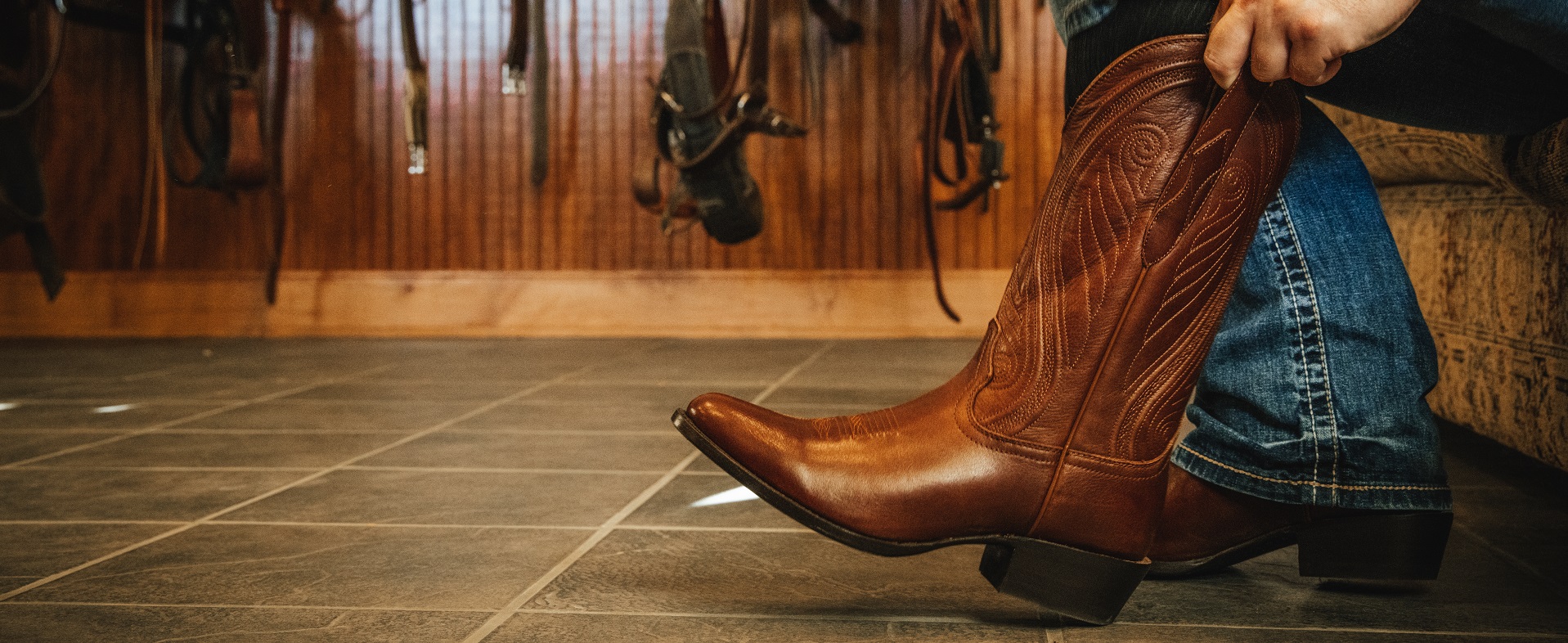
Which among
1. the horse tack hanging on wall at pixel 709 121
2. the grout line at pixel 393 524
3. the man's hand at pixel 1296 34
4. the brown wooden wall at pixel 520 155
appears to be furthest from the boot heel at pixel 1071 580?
the brown wooden wall at pixel 520 155

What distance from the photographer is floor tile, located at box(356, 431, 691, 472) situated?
1.27 metres

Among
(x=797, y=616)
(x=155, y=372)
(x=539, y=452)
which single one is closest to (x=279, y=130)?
(x=155, y=372)

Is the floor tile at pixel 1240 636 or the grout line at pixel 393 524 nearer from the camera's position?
the floor tile at pixel 1240 636

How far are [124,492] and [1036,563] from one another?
91cm

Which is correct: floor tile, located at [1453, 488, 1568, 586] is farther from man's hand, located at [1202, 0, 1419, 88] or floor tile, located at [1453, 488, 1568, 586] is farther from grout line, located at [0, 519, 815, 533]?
grout line, located at [0, 519, 815, 533]

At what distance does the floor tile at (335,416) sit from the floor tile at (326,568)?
1.94ft

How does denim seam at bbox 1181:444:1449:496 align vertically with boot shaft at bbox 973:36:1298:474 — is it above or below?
below

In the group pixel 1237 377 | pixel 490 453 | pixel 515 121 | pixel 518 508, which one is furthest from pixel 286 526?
pixel 515 121

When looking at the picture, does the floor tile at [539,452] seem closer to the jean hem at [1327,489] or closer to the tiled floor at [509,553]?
the tiled floor at [509,553]

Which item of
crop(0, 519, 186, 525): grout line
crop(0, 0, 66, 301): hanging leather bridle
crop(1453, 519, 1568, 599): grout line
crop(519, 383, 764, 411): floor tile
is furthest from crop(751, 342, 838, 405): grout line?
crop(0, 0, 66, 301): hanging leather bridle

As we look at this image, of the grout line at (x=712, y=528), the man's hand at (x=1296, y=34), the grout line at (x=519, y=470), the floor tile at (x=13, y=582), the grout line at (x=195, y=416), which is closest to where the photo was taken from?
the man's hand at (x=1296, y=34)

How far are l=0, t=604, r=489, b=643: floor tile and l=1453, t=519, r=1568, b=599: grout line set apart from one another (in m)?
0.71

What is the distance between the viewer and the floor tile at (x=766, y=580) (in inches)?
28.6

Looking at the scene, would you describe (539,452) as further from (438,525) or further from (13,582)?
(13,582)
